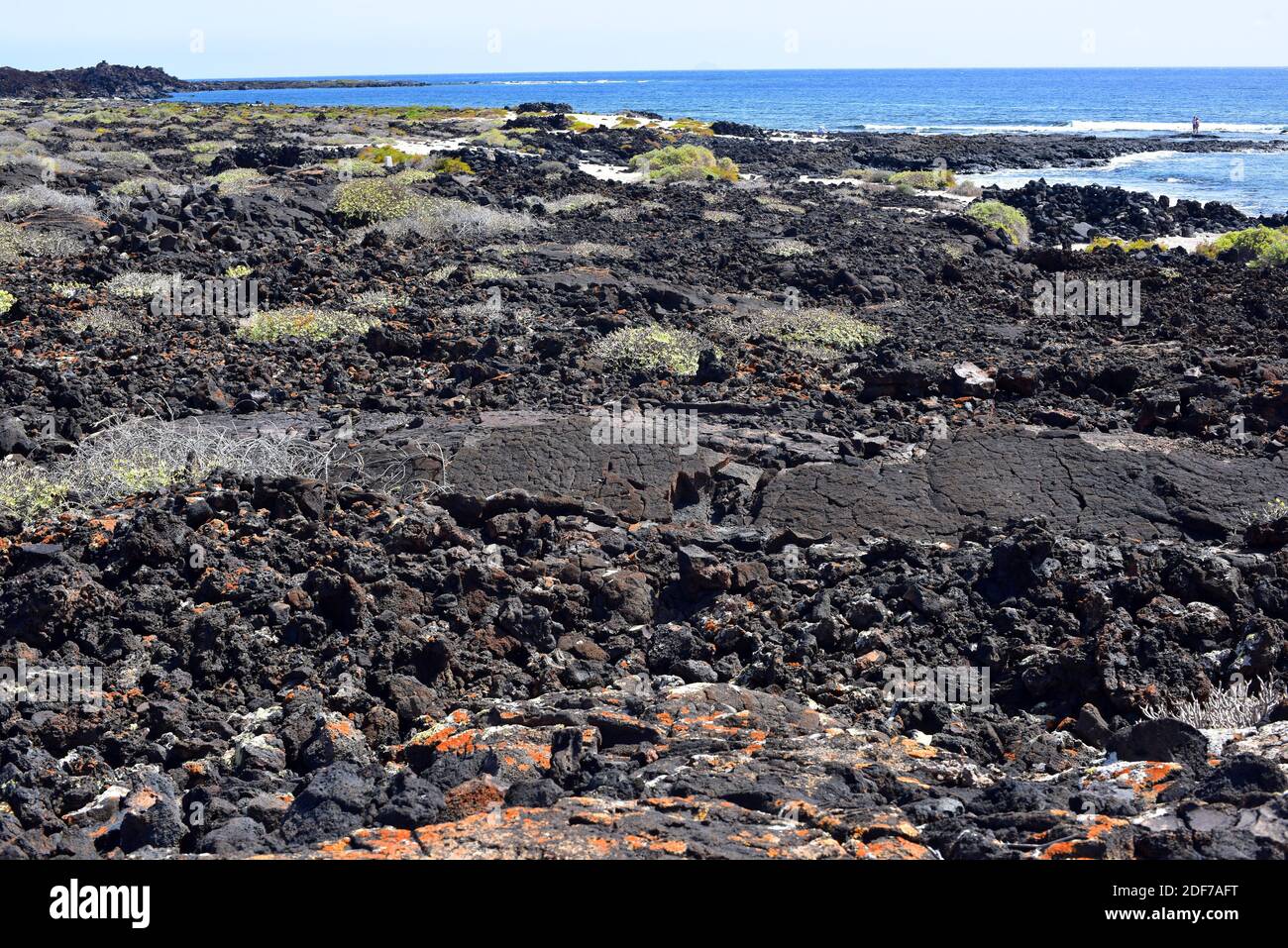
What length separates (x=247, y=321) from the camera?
12.6 meters

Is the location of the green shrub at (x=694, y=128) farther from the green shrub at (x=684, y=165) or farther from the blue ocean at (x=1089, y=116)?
the green shrub at (x=684, y=165)

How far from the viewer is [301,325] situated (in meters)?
12.3

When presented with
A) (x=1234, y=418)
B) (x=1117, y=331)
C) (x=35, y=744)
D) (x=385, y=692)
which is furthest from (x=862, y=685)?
(x=1117, y=331)

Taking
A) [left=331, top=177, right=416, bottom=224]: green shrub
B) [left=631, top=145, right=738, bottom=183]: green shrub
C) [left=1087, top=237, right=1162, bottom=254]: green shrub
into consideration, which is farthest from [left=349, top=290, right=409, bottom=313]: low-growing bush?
[left=631, top=145, right=738, bottom=183]: green shrub

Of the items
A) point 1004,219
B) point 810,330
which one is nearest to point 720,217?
point 1004,219

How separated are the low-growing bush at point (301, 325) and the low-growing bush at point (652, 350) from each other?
2840 mm

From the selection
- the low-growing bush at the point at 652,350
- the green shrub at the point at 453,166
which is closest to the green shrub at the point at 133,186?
the green shrub at the point at 453,166

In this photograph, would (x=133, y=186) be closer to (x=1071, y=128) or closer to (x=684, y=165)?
(x=684, y=165)

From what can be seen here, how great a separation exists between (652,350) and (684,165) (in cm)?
2089

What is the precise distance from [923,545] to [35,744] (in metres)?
5.02

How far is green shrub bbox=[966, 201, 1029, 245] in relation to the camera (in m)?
21.9

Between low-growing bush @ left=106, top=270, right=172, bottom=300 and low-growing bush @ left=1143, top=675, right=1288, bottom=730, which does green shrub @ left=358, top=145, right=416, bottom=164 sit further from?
low-growing bush @ left=1143, top=675, right=1288, bottom=730

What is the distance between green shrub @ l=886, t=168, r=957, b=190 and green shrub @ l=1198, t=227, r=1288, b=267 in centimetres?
1050

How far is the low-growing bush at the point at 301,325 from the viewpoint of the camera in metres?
12.1
